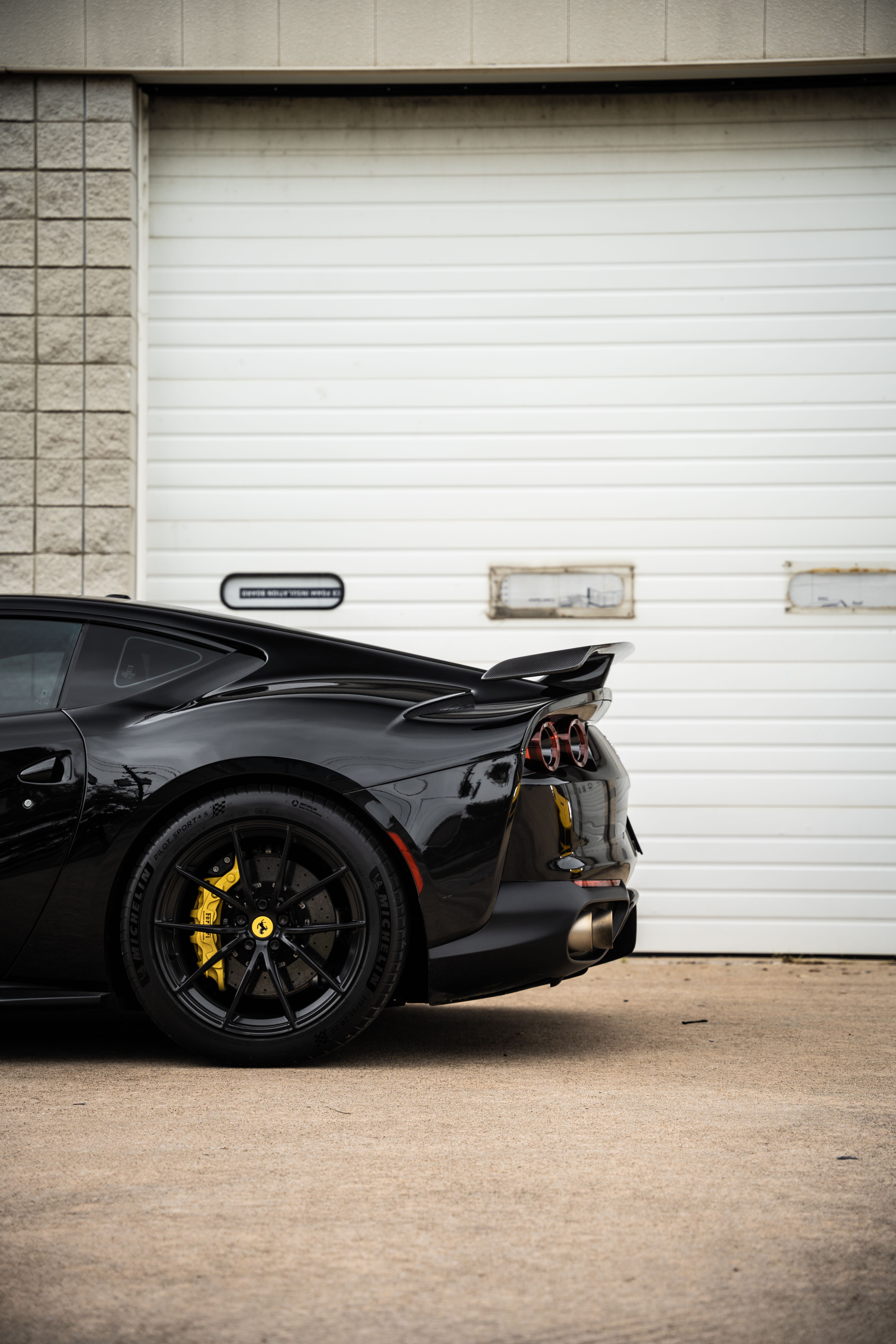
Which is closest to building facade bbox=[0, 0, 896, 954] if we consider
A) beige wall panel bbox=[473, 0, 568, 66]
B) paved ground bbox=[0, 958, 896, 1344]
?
beige wall panel bbox=[473, 0, 568, 66]

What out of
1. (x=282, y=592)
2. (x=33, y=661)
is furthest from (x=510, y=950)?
(x=282, y=592)

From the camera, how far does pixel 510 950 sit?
3.36 m

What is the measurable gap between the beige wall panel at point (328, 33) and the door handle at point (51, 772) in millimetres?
4045

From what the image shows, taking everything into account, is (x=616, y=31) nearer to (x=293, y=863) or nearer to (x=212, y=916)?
(x=293, y=863)

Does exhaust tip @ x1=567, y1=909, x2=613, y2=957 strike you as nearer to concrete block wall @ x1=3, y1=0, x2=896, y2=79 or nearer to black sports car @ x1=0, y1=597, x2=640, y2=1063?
black sports car @ x1=0, y1=597, x2=640, y2=1063

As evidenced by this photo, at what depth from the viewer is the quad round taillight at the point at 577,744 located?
3.58 metres

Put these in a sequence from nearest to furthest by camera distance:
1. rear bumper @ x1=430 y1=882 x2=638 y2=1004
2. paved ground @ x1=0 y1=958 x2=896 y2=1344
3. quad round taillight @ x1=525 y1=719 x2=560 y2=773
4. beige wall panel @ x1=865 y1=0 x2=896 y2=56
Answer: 1. paved ground @ x1=0 y1=958 x2=896 y2=1344
2. rear bumper @ x1=430 y1=882 x2=638 y2=1004
3. quad round taillight @ x1=525 y1=719 x2=560 y2=773
4. beige wall panel @ x1=865 y1=0 x2=896 y2=56

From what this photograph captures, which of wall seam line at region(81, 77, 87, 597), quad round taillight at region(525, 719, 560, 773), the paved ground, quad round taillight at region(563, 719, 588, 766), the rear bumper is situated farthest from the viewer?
wall seam line at region(81, 77, 87, 597)

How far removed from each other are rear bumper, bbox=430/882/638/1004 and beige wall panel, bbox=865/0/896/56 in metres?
4.65

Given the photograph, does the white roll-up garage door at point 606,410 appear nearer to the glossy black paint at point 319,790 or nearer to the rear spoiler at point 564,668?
the rear spoiler at point 564,668

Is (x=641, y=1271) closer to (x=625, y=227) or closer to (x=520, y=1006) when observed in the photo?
(x=520, y=1006)

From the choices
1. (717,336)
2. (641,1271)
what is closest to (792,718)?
(717,336)

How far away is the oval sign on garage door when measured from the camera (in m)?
6.12

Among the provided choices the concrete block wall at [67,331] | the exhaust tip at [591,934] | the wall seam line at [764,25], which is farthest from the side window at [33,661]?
the wall seam line at [764,25]
